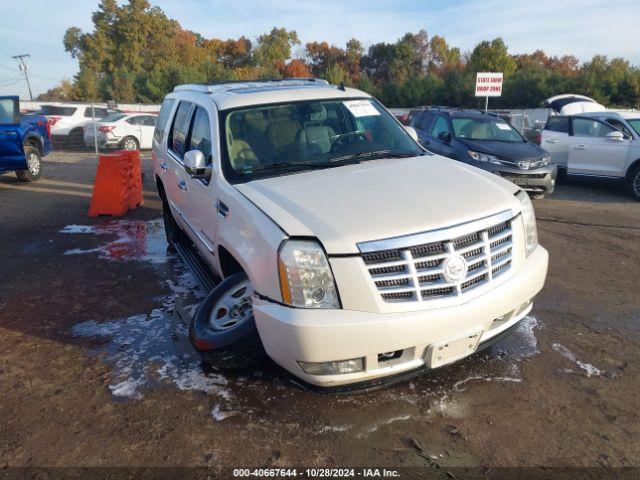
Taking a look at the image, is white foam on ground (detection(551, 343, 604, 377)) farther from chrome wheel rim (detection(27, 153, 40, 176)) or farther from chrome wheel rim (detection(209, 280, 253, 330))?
chrome wheel rim (detection(27, 153, 40, 176))

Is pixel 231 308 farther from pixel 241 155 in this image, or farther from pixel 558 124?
pixel 558 124

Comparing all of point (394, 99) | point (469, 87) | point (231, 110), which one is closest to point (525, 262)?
point (231, 110)

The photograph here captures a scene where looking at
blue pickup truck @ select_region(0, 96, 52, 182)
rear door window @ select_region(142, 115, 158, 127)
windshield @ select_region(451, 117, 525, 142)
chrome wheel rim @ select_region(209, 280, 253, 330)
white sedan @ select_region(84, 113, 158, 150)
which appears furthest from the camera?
rear door window @ select_region(142, 115, 158, 127)

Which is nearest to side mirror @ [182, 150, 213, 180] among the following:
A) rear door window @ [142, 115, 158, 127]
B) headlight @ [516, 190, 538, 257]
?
headlight @ [516, 190, 538, 257]

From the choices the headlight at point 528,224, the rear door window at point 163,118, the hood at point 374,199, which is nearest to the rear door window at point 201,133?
the hood at point 374,199

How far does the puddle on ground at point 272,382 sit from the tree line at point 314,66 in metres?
26.0

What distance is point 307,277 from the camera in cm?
277

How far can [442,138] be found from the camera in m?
9.95

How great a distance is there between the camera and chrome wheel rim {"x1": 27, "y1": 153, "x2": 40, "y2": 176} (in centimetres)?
1268

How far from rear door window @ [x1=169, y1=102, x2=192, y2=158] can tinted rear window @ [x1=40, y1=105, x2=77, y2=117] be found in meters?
17.6

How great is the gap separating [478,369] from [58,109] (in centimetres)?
2159

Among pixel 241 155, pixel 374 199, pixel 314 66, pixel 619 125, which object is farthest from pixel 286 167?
pixel 314 66

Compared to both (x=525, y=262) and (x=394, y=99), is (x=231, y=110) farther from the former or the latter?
(x=394, y=99)

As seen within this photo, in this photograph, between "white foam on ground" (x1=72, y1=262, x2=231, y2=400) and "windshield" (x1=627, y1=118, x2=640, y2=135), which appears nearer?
"white foam on ground" (x1=72, y1=262, x2=231, y2=400)
